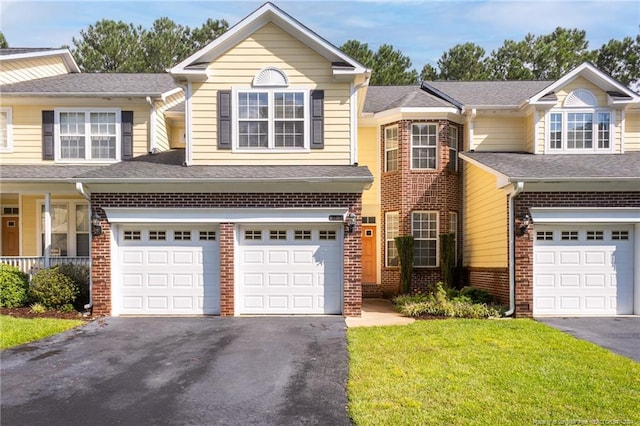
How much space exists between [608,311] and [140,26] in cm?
3589

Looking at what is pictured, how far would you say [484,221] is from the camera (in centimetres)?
1419

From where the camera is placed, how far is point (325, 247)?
1202cm

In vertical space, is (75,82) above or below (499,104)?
above

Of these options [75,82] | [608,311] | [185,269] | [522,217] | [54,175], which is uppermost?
[75,82]

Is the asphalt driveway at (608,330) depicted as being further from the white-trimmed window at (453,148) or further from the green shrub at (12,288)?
the green shrub at (12,288)

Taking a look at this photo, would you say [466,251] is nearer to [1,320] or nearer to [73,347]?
[73,347]

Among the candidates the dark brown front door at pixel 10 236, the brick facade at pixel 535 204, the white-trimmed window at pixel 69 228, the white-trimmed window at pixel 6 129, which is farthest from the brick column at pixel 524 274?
the dark brown front door at pixel 10 236

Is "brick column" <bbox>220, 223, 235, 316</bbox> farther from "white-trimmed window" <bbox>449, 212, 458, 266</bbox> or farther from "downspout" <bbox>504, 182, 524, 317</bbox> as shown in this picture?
"white-trimmed window" <bbox>449, 212, 458, 266</bbox>

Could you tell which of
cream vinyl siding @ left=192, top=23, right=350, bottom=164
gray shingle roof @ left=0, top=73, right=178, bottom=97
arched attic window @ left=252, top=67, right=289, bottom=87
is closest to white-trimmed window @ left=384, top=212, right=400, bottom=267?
cream vinyl siding @ left=192, top=23, right=350, bottom=164

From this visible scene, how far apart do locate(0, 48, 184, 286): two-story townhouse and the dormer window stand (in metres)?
12.5

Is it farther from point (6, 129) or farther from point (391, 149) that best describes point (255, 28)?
point (6, 129)

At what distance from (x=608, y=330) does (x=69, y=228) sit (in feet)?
53.0

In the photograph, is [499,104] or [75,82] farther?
[75,82]

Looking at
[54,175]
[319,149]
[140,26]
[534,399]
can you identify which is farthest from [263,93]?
[140,26]
